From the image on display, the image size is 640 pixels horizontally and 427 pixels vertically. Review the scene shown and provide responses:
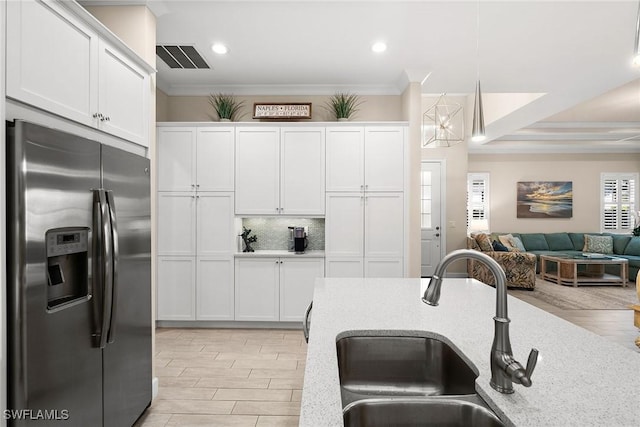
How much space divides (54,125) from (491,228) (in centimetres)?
875

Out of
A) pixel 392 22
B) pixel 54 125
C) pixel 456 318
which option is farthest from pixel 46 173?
pixel 392 22

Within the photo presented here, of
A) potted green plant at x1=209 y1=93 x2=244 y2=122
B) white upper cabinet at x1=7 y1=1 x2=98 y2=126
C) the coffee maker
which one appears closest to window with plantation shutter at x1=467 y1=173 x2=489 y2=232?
the coffee maker

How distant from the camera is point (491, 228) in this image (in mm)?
8664

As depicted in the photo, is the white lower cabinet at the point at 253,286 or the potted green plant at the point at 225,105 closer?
the white lower cabinet at the point at 253,286

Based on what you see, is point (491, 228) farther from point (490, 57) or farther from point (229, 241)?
point (229, 241)

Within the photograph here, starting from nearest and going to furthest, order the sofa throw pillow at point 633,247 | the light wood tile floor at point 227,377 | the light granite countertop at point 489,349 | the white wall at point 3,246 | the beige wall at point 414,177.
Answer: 1. the light granite countertop at point 489,349
2. the white wall at point 3,246
3. the light wood tile floor at point 227,377
4. the beige wall at point 414,177
5. the sofa throw pillow at point 633,247

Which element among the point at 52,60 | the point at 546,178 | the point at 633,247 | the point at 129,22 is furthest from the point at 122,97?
the point at 633,247

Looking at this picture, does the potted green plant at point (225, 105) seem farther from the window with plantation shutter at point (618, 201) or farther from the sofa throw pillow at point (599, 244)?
the window with plantation shutter at point (618, 201)

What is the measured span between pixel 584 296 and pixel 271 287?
490cm

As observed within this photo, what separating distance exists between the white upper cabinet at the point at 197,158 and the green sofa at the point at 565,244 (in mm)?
6021

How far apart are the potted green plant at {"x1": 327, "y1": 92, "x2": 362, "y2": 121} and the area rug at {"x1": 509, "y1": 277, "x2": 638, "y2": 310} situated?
3.90 m

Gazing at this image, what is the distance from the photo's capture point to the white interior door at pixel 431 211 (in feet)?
24.1

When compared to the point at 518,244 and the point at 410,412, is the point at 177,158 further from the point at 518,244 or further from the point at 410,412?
the point at 518,244

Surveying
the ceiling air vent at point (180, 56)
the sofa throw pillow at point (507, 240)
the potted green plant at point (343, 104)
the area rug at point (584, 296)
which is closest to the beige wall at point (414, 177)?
the potted green plant at point (343, 104)
